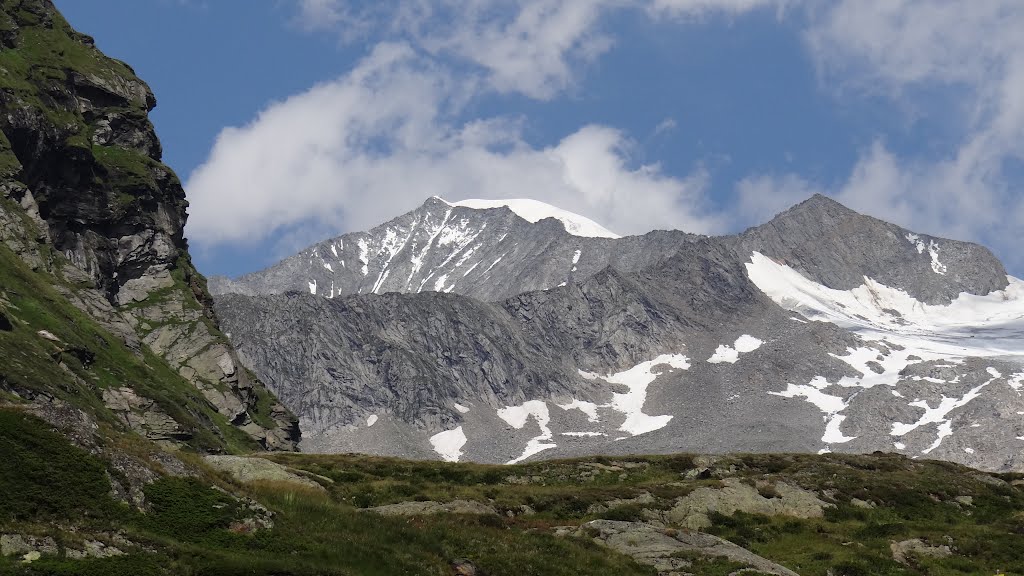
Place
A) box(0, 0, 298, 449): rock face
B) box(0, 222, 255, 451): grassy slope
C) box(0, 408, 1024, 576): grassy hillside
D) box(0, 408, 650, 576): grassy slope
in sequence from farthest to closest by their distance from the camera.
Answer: box(0, 0, 298, 449): rock face → box(0, 222, 255, 451): grassy slope → box(0, 408, 1024, 576): grassy hillside → box(0, 408, 650, 576): grassy slope

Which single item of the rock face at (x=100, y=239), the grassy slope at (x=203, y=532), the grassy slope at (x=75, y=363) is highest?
the rock face at (x=100, y=239)

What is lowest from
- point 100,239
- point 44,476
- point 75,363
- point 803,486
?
point 803,486

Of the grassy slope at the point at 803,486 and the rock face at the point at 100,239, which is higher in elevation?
the rock face at the point at 100,239

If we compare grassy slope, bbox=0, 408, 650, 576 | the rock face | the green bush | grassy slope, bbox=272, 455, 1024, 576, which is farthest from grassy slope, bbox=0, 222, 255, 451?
the green bush

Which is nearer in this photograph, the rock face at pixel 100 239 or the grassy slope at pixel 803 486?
the grassy slope at pixel 803 486

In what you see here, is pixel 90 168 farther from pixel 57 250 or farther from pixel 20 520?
pixel 20 520

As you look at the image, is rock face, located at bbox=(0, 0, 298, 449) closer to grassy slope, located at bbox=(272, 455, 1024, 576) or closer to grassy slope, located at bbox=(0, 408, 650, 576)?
grassy slope, located at bbox=(272, 455, 1024, 576)

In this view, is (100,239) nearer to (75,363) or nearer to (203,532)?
(75,363)

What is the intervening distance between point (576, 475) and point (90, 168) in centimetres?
16099

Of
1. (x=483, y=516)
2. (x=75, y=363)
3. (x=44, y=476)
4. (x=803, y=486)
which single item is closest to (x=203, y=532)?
(x=44, y=476)

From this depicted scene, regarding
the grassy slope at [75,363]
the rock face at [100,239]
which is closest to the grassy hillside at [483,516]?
the grassy slope at [75,363]

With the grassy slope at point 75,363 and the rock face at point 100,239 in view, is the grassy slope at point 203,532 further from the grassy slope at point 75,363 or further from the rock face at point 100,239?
the rock face at point 100,239

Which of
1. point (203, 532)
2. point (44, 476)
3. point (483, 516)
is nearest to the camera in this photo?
point (44, 476)

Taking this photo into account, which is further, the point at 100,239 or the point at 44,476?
the point at 100,239
